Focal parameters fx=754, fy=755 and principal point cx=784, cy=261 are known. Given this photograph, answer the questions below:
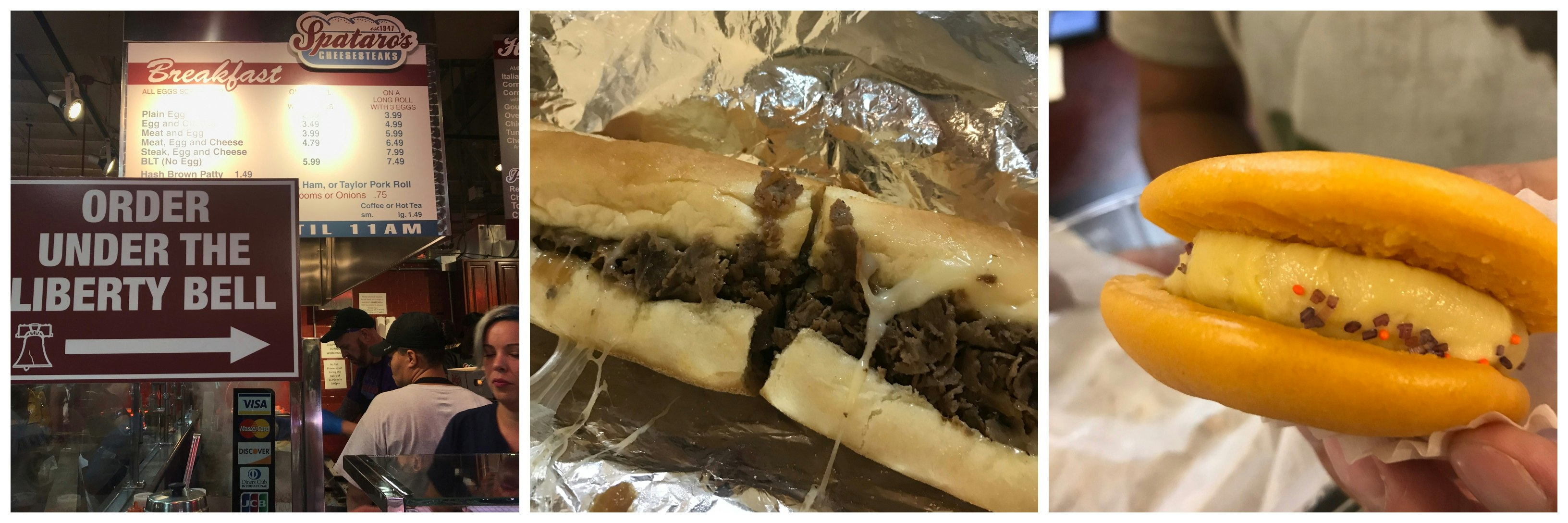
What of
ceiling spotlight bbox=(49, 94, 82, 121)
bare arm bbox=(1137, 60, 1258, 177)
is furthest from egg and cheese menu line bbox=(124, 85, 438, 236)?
bare arm bbox=(1137, 60, 1258, 177)

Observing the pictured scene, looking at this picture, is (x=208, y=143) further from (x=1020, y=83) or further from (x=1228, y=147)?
(x=1228, y=147)

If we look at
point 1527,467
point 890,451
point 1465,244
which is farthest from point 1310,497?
point 890,451

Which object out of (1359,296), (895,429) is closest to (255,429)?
(895,429)

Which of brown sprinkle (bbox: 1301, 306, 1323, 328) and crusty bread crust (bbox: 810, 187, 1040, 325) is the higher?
crusty bread crust (bbox: 810, 187, 1040, 325)

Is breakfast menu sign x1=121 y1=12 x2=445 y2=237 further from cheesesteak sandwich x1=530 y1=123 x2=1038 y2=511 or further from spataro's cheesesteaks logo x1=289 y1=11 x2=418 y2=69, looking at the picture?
cheesesteak sandwich x1=530 y1=123 x2=1038 y2=511

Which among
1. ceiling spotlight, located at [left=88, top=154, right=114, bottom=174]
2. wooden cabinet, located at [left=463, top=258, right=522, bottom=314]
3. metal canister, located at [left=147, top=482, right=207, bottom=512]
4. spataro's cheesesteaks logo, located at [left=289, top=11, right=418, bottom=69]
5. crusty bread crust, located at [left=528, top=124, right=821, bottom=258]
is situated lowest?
metal canister, located at [left=147, top=482, right=207, bottom=512]

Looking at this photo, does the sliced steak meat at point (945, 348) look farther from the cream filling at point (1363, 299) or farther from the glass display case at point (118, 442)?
the glass display case at point (118, 442)
